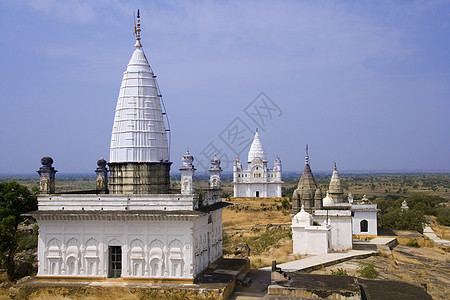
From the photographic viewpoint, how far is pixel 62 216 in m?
18.2

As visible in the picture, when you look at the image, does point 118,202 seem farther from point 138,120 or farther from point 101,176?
point 101,176

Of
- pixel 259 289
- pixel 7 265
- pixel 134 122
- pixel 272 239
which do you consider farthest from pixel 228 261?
pixel 272 239

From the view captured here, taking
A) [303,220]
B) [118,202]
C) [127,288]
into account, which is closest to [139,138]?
[118,202]

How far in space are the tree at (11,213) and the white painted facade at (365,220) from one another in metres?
24.0

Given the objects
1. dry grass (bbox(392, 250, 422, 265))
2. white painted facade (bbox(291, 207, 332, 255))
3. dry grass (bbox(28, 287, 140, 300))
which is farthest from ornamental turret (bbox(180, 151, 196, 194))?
dry grass (bbox(392, 250, 422, 265))

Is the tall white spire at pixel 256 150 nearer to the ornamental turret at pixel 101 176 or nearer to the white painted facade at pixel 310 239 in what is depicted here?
the white painted facade at pixel 310 239

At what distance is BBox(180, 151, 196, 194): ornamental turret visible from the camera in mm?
18078

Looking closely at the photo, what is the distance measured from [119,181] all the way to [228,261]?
21.7ft

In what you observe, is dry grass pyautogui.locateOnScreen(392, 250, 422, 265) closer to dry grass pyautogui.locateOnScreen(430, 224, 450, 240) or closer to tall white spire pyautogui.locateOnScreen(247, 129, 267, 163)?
dry grass pyautogui.locateOnScreen(430, 224, 450, 240)

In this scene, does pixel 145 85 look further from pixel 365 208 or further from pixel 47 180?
pixel 365 208

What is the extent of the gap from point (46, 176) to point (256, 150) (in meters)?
47.9

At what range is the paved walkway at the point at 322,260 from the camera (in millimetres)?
22797

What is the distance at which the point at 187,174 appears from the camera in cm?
1827

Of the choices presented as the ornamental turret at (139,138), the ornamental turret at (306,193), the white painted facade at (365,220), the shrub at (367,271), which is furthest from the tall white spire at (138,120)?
the white painted facade at (365,220)
